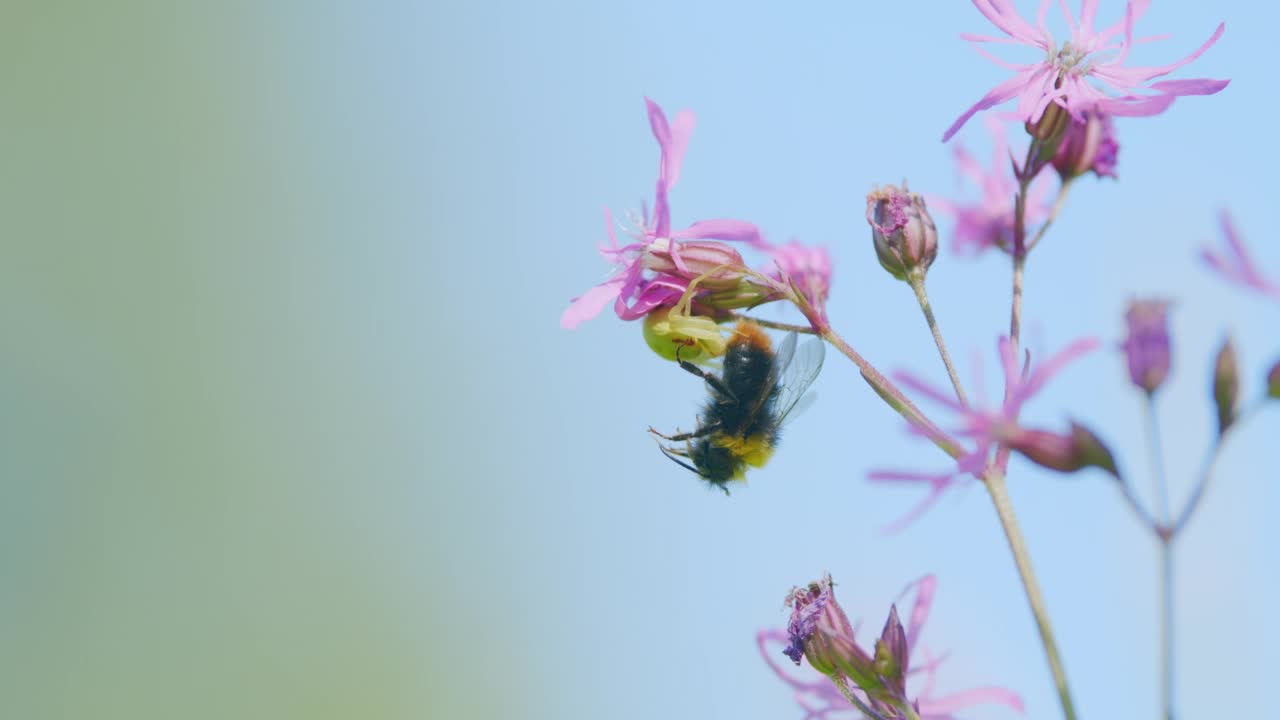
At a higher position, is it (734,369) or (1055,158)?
(1055,158)

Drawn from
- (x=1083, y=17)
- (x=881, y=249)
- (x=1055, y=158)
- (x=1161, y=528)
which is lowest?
(x=1161, y=528)

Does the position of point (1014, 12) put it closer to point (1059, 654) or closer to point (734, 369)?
point (734, 369)

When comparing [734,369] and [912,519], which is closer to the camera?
[912,519]

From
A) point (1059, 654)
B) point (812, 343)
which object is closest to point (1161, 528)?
point (1059, 654)

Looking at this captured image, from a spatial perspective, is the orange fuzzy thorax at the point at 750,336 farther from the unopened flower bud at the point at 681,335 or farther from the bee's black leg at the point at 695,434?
the bee's black leg at the point at 695,434

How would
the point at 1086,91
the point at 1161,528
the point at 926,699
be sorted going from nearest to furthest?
1. the point at 1161,528
2. the point at 1086,91
3. the point at 926,699

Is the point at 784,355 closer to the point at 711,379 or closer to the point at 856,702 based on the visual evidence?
the point at 711,379

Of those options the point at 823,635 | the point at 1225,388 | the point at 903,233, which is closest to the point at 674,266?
the point at 903,233
